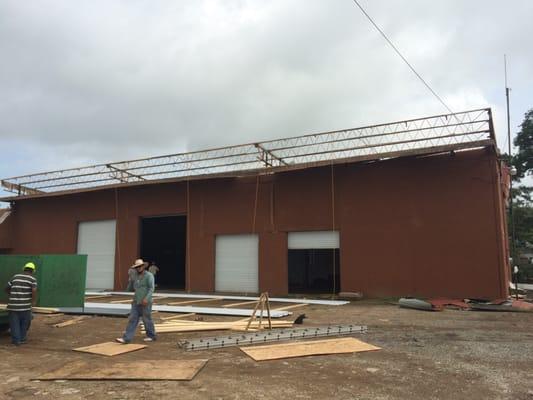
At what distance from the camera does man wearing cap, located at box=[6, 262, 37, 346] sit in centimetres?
844

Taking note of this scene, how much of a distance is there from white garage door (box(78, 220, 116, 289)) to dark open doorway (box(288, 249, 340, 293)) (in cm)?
933

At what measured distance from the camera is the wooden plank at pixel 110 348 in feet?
25.5

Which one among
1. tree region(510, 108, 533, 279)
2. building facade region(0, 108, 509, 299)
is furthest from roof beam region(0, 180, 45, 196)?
tree region(510, 108, 533, 279)

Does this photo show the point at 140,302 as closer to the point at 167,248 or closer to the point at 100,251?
the point at 100,251

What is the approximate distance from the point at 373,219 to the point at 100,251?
14485 millimetres

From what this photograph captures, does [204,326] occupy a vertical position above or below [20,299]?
below

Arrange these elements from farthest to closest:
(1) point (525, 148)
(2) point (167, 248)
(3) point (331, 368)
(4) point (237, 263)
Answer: (1) point (525, 148)
(2) point (167, 248)
(4) point (237, 263)
(3) point (331, 368)

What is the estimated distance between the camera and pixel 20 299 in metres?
8.44

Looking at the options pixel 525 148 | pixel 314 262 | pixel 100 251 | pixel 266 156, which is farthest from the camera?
pixel 525 148

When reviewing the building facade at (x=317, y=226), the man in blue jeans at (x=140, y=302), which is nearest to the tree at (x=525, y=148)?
the building facade at (x=317, y=226)

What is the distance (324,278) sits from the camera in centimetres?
2362

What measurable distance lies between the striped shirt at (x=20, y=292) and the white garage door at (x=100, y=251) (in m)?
15.0

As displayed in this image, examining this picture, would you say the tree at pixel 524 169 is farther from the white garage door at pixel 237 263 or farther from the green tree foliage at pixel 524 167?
the white garage door at pixel 237 263

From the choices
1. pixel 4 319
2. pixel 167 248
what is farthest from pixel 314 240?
pixel 167 248
